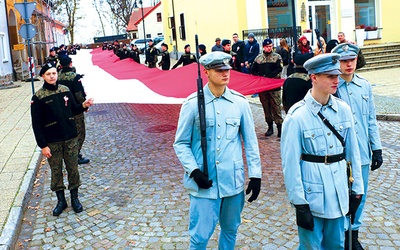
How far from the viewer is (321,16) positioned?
79.5 ft

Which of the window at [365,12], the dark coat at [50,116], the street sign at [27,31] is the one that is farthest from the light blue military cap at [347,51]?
the window at [365,12]

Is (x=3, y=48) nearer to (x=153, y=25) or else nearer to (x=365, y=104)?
(x=365, y=104)

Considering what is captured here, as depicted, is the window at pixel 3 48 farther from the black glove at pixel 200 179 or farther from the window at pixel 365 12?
the black glove at pixel 200 179

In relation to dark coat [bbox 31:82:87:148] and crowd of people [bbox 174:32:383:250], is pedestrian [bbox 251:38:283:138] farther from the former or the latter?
crowd of people [bbox 174:32:383:250]

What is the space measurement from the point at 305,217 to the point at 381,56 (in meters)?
21.1

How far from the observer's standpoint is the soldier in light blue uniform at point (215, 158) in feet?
11.7

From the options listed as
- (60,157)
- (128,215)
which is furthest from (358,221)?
(60,157)

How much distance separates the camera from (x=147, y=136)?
1066 cm

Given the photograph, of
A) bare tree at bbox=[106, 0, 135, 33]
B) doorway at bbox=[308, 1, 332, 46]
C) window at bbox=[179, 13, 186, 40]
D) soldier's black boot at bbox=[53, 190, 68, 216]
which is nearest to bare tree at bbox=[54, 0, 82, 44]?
bare tree at bbox=[106, 0, 135, 33]

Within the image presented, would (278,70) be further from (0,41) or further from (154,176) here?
(0,41)

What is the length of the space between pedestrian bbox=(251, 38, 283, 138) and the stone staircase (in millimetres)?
11771

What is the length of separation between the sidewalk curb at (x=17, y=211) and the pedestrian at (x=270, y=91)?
4924 mm

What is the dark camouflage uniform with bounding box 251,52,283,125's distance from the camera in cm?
963

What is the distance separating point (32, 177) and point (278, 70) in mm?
5656
